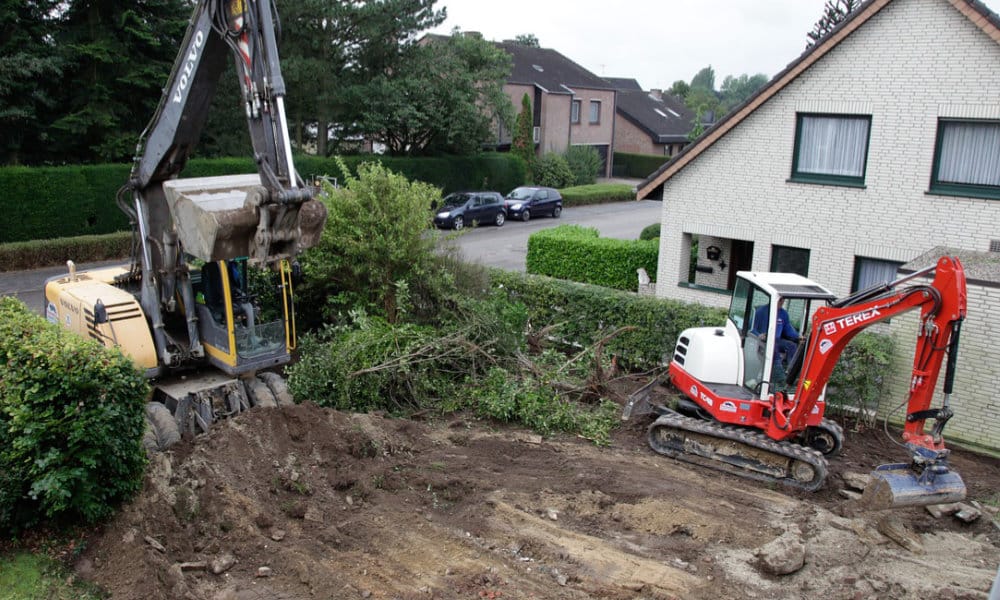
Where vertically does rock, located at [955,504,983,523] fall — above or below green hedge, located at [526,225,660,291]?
below

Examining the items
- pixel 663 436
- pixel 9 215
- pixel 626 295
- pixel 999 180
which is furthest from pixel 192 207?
pixel 9 215

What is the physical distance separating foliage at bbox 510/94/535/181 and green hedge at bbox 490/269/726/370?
3006 cm

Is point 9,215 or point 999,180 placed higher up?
point 999,180

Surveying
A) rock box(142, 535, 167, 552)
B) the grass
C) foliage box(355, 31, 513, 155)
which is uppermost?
foliage box(355, 31, 513, 155)

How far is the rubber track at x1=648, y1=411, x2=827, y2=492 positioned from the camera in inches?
396

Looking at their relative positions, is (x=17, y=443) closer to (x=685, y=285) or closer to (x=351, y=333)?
(x=351, y=333)

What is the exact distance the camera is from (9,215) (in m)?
23.8

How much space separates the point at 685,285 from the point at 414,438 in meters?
10.1

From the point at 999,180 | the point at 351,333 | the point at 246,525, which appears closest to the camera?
the point at 246,525

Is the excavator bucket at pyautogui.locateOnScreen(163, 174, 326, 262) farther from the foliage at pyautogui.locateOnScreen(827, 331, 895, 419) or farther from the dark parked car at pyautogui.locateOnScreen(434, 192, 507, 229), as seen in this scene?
the dark parked car at pyautogui.locateOnScreen(434, 192, 507, 229)

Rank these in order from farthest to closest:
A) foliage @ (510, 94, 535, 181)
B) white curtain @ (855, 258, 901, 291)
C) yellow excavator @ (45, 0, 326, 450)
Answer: foliage @ (510, 94, 535, 181), white curtain @ (855, 258, 901, 291), yellow excavator @ (45, 0, 326, 450)

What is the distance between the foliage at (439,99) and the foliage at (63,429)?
2577 cm

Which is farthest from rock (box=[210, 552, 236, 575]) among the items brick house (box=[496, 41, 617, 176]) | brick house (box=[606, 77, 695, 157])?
brick house (box=[606, 77, 695, 157])

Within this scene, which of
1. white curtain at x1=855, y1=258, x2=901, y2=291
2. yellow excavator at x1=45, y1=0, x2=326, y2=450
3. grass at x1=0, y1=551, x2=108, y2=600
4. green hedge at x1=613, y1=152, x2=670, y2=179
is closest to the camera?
→ grass at x1=0, y1=551, x2=108, y2=600
